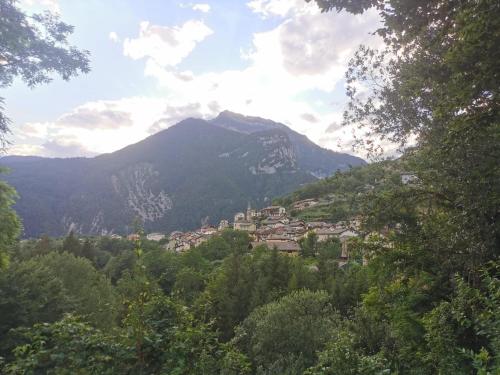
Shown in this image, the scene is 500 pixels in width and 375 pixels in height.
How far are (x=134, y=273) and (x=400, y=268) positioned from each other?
22.9 feet

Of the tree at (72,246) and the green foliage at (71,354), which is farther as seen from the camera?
the tree at (72,246)

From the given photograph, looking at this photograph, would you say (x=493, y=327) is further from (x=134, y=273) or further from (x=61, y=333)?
(x=61, y=333)

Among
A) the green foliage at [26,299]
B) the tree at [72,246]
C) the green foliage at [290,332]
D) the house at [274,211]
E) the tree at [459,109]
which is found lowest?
the tree at [72,246]

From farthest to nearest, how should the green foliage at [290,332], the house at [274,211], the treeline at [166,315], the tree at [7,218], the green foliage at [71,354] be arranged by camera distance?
the house at [274,211] < the green foliage at [290,332] < the tree at [7,218] < the treeline at [166,315] < the green foliage at [71,354]

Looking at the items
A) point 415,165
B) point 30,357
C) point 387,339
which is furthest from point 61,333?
point 387,339

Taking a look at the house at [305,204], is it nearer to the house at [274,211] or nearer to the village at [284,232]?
the village at [284,232]

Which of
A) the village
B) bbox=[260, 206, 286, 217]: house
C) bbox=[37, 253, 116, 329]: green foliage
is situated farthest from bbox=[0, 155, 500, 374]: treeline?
bbox=[260, 206, 286, 217]: house

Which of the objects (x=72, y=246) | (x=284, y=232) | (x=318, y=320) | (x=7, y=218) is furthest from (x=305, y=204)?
(x=7, y=218)

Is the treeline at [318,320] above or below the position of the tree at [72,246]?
above

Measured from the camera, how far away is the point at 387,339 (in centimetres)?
1289

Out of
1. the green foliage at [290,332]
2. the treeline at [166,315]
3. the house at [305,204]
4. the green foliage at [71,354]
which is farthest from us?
the house at [305,204]

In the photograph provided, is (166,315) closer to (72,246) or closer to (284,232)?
(72,246)

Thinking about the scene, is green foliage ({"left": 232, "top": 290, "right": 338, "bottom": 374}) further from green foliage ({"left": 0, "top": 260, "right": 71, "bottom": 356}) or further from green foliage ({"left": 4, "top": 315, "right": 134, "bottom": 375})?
green foliage ({"left": 4, "top": 315, "right": 134, "bottom": 375})

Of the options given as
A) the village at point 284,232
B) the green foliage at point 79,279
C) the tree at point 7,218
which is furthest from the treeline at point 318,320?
the village at point 284,232
